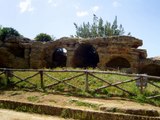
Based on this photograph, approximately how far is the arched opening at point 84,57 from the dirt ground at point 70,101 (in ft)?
48.6

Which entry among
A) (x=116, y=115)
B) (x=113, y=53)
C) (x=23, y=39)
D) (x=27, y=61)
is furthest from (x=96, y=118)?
(x=23, y=39)

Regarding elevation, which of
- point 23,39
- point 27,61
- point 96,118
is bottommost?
point 96,118

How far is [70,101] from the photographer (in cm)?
1060

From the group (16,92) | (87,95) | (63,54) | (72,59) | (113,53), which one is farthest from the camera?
(63,54)

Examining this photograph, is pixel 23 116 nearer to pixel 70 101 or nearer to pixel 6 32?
pixel 70 101

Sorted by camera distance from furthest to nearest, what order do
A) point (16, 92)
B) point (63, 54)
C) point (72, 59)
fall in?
point (63, 54) → point (72, 59) → point (16, 92)

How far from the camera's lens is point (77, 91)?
12453mm

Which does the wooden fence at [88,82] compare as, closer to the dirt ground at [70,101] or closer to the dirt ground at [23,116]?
the dirt ground at [70,101]

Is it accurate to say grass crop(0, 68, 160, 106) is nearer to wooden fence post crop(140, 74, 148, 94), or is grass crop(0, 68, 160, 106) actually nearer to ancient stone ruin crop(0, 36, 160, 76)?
wooden fence post crop(140, 74, 148, 94)

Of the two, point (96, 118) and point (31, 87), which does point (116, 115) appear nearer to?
point (96, 118)

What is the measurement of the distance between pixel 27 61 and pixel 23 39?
2916 mm

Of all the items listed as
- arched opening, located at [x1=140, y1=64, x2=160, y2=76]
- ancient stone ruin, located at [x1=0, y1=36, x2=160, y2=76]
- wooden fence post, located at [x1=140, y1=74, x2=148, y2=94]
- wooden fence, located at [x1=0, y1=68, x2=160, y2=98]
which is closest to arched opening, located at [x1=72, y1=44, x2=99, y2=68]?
ancient stone ruin, located at [x1=0, y1=36, x2=160, y2=76]

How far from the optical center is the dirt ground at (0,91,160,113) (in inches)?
383

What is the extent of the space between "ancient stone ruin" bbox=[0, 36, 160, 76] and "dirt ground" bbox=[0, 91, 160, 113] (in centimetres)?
1185
